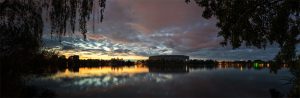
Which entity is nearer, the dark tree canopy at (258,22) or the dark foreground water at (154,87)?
the dark tree canopy at (258,22)

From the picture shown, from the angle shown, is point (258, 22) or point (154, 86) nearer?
point (258, 22)

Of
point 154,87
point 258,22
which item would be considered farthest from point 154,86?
point 258,22

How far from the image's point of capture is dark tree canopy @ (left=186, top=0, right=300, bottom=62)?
25.5m

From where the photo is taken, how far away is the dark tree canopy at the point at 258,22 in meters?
25.5

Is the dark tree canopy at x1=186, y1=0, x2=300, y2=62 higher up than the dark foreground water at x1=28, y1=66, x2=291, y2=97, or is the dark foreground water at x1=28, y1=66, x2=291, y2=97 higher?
the dark tree canopy at x1=186, y1=0, x2=300, y2=62

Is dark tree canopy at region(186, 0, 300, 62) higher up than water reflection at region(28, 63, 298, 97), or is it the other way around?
dark tree canopy at region(186, 0, 300, 62)

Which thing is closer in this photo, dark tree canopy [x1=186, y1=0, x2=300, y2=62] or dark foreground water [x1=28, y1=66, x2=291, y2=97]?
dark tree canopy [x1=186, y1=0, x2=300, y2=62]

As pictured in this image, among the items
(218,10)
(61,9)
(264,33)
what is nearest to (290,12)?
(264,33)

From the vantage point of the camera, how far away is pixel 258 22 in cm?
2798

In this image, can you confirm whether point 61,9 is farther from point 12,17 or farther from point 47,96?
point 47,96

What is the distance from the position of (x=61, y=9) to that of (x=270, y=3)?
14194mm

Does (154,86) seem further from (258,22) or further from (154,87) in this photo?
(258,22)

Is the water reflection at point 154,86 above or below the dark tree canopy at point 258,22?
below

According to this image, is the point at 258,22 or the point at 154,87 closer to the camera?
the point at 258,22
